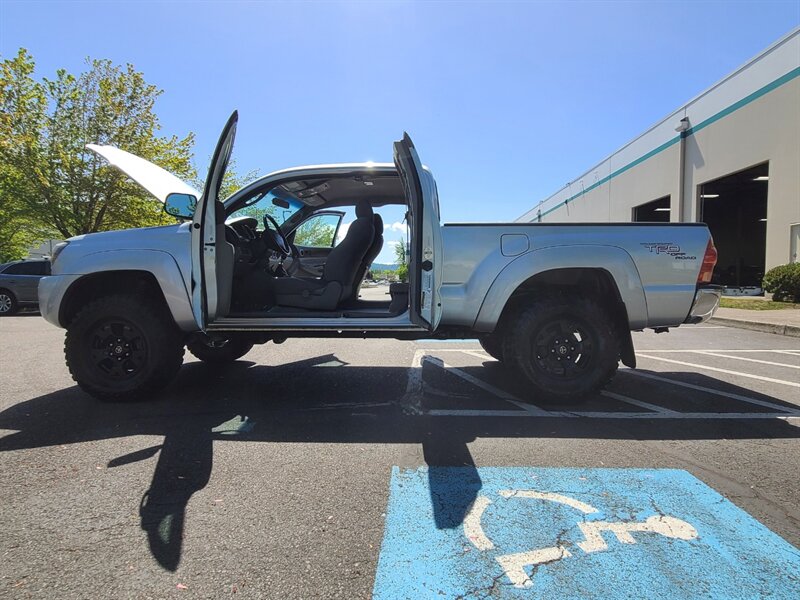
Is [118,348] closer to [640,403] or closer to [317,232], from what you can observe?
[317,232]

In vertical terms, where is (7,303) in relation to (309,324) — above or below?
below

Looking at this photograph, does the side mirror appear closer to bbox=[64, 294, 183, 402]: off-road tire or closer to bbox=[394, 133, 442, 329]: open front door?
bbox=[64, 294, 183, 402]: off-road tire

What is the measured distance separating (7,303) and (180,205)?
14.1 meters

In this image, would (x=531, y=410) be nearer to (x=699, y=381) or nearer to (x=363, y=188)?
(x=699, y=381)

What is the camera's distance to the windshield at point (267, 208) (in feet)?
16.5

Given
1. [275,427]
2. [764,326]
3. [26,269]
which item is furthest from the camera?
[26,269]

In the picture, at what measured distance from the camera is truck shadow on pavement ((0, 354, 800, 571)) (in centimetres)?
283

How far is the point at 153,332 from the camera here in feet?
14.3

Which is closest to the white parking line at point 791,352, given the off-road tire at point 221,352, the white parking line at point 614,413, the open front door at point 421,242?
the white parking line at point 614,413

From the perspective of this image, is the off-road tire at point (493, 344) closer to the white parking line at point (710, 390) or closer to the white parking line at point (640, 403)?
the white parking line at point (640, 403)

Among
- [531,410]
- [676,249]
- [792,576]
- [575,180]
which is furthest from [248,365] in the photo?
[575,180]

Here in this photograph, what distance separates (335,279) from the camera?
4969 mm

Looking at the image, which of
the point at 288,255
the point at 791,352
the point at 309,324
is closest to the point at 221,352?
the point at 288,255

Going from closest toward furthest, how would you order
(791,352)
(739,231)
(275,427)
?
1. (275,427)
2. (791,352)
3. (739,231)
